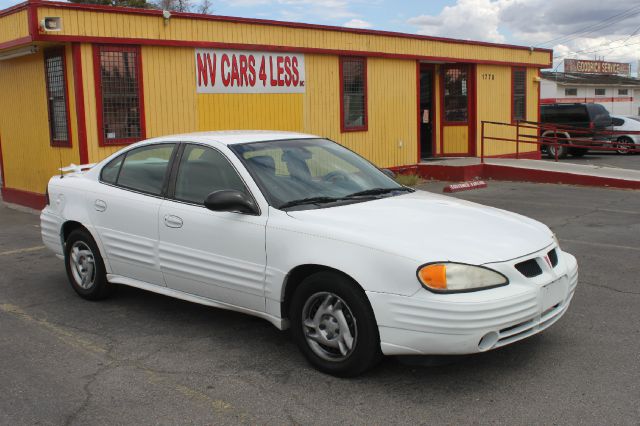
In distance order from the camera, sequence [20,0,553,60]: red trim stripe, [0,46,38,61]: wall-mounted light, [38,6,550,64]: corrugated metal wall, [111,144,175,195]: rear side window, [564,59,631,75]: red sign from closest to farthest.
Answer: [111,144,175,195]: rear side window
[20,0,553,60]: red trim stripe
[38,6,550,64]: corrugated metal wall
[0,46,38,61]: wall-mounted light
[564,59,631,75]: red sign

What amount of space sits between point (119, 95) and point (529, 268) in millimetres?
8512

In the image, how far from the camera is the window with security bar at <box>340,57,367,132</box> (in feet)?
48.3

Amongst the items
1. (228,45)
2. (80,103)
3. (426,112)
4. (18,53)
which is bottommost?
(426,112)

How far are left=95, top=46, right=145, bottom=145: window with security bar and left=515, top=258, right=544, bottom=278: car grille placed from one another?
830 cm

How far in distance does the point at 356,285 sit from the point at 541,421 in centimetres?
129

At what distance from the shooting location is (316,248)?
4457 millimetres

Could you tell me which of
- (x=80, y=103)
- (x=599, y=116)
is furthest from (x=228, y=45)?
(x=599, y=116)

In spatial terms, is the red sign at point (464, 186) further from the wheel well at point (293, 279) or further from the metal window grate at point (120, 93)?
Result: the wheel well at point (293, 279)

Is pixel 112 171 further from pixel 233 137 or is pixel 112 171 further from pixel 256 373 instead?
pixel 256 373

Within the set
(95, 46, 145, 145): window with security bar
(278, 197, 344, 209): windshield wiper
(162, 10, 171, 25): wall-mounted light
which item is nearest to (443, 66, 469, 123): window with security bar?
(162, 10, 171, 25): wall-mounted light

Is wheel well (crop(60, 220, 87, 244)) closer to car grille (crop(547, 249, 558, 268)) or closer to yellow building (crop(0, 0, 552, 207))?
car grille (crop(547, 249, 558, 268))

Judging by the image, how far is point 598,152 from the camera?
85.1ft

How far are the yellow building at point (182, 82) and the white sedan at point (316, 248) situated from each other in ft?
16.4

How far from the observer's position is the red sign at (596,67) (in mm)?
64438
